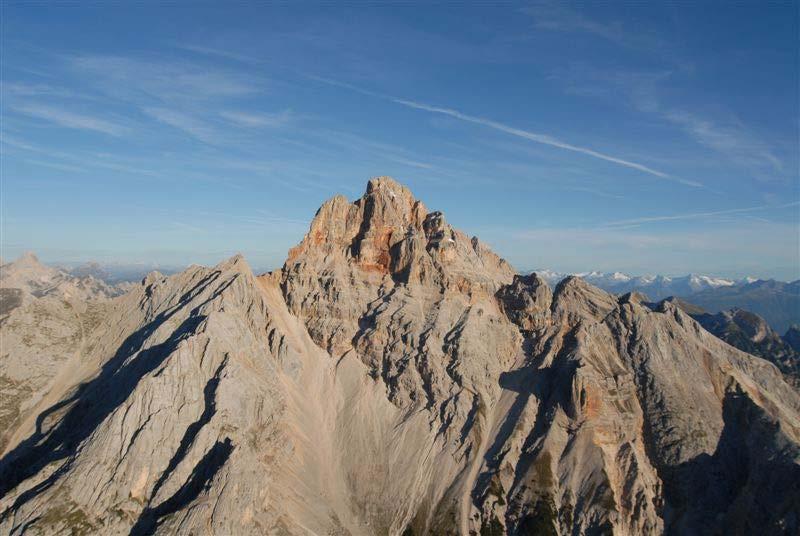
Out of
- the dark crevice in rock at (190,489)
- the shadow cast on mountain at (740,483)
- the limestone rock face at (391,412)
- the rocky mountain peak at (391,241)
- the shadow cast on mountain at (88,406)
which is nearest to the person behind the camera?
the dark crevice in rock at (190,489)

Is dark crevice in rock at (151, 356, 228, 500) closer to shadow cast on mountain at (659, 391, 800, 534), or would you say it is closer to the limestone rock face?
the limestone rock face

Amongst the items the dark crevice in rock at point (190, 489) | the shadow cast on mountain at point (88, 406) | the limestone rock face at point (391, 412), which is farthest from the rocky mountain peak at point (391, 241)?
the dark crevice in rock at point (190, 489)

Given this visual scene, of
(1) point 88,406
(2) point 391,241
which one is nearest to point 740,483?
(2) point 391,241

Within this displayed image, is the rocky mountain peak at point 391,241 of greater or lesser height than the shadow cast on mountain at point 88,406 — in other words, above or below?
above

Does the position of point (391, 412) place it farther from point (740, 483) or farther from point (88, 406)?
point (740, 483)

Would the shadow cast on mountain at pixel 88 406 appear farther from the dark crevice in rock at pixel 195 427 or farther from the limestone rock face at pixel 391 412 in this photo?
the dark crevice in rock at pixel 195 427

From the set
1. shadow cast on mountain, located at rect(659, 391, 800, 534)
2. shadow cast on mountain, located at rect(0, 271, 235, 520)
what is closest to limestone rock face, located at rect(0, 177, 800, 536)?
shadow cast on mountain, located at rect(659, 391, 800, 534)

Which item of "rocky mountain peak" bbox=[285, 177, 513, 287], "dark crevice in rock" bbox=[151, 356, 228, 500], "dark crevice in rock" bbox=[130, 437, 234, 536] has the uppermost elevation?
"rocky mountain peak" bbox=[285, 177, 513, 287]
